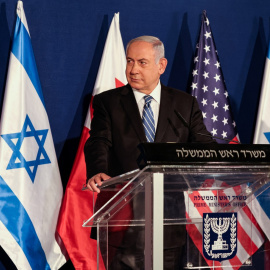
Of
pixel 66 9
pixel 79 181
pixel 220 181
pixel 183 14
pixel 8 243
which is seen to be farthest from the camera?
pixel 183 14

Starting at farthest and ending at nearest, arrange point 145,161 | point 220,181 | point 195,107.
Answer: point 195,107, point 220,181, point 145,161

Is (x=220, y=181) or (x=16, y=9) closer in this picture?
(x=220, y=181)

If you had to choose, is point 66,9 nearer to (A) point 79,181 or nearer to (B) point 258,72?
(A) point 79,181

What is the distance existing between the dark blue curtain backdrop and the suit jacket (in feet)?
3.96

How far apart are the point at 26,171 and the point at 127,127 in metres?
1.21

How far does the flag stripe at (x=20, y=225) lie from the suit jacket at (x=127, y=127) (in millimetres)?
1106

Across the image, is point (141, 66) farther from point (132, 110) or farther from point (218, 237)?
point (218, 237)

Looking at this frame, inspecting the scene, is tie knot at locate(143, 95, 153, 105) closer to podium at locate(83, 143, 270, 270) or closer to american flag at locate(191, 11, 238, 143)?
podium at locate(83, 143, 270, 270)

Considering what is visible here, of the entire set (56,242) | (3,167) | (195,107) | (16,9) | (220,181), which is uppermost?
(16,9)

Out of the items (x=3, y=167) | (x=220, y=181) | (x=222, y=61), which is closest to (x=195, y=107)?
(x=220, y=181)

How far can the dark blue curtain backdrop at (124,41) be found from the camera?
156 inches

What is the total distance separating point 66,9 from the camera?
404cm

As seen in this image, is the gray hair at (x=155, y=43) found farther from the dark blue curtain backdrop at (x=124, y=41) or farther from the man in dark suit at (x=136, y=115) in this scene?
the dark blue curtain backdrop at (x=124, y=41)

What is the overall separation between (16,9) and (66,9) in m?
0.39
